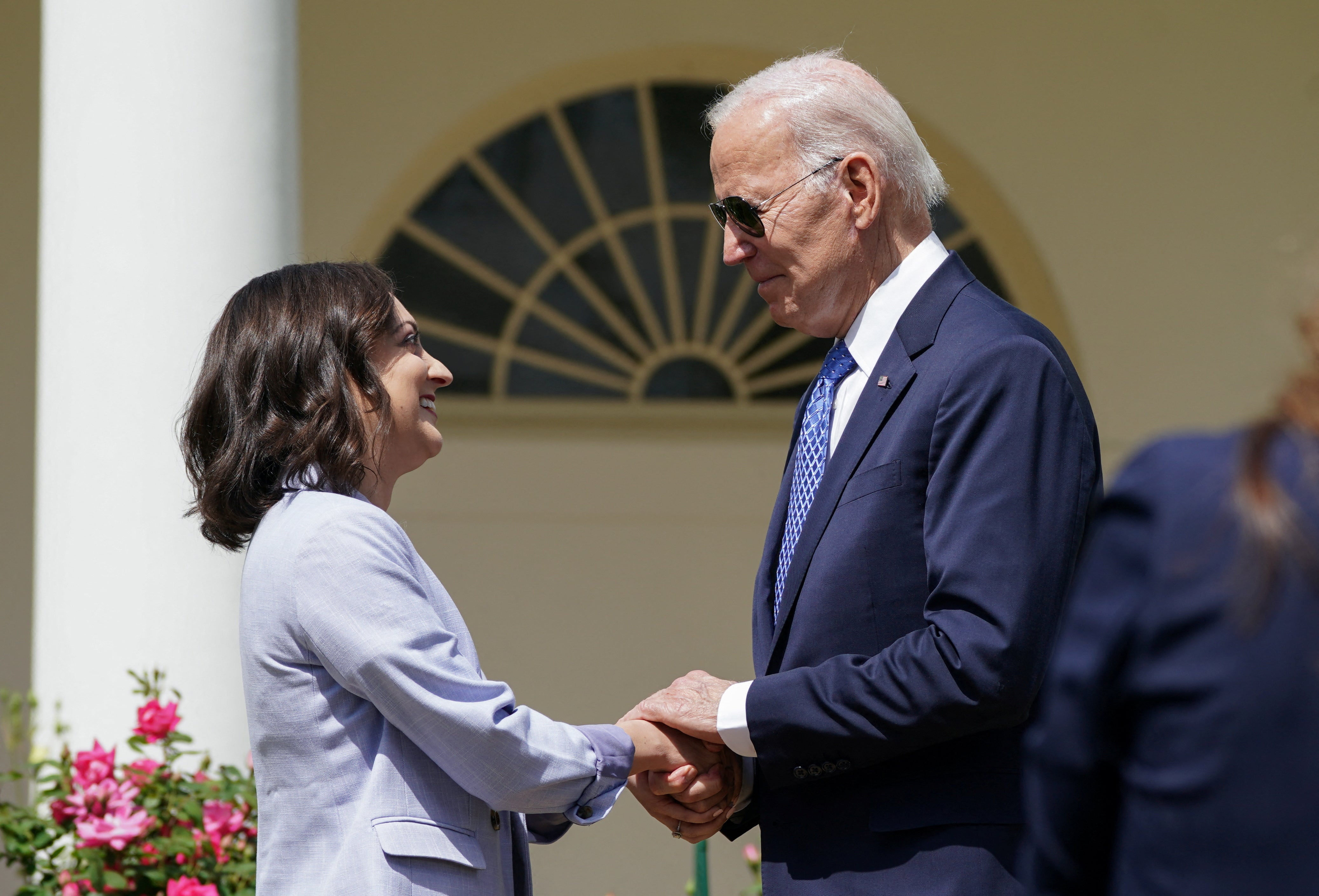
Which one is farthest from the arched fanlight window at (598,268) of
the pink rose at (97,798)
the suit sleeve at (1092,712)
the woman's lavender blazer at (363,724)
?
the suit sleeve at (1092,712)

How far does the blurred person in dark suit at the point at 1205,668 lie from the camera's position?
1045 millimetres

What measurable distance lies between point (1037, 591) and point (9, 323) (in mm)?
6373

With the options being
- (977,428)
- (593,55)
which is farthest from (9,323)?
(977,428)

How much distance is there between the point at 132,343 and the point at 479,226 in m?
3.94

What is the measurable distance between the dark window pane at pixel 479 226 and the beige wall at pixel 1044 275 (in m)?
0.34

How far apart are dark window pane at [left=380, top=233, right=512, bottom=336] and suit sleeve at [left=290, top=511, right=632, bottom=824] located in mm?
5559

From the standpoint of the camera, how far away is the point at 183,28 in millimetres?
3867

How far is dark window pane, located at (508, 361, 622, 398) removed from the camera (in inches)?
302

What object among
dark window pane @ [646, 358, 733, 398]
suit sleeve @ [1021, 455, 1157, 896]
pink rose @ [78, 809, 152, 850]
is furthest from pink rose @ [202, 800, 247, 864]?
dark window pane @ [646, 358, 733, 398]

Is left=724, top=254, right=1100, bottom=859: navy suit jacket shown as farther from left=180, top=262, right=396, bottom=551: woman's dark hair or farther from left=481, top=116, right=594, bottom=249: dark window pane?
left=481, top=116, right=594, bottom=249: dark window pane

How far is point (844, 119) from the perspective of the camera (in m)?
2.54

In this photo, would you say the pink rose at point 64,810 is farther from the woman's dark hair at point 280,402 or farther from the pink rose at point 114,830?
the woman's dark hair at point 280,402

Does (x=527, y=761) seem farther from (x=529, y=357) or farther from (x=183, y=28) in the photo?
(x=529, y=357)

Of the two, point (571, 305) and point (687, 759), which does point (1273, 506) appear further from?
point (571, 305)
